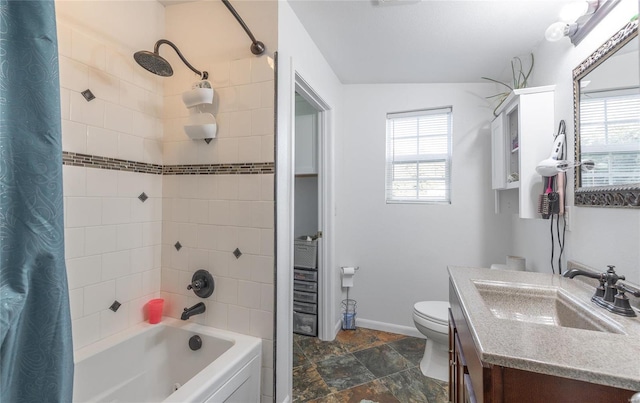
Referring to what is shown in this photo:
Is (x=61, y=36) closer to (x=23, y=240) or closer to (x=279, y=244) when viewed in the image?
(x=23, y=240)

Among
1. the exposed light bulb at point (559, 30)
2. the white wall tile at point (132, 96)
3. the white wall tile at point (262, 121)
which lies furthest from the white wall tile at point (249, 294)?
the exposed light bulb at point (559, 30)

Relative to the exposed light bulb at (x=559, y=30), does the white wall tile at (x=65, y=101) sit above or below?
below

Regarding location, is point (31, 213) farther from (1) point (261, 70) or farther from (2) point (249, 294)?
(1) point (261, 70)

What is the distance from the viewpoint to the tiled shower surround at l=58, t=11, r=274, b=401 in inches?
51.5

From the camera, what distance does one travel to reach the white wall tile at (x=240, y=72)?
149 cm

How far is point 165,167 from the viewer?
5.61ft

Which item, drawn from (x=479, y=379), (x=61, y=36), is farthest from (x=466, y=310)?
(x=61, y=36)

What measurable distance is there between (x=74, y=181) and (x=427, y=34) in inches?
85.1

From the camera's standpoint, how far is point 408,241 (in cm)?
248

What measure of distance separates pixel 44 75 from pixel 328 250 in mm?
1995

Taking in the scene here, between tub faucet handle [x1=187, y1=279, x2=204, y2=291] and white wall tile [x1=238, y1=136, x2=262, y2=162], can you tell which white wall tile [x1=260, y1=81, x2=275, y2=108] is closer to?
white wall tile [x1=238, y1=136, x2=262, y2=162]

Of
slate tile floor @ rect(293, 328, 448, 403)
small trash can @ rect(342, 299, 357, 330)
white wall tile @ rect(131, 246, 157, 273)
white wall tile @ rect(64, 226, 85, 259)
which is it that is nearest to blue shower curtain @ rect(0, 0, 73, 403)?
white wall tile @ rect(64, 226, 85, 259)

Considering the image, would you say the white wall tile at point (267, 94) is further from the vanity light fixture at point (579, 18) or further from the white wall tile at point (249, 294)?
the vanity light fixture at point (579, 18)

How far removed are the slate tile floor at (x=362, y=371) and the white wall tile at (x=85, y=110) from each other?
1.91 meters
